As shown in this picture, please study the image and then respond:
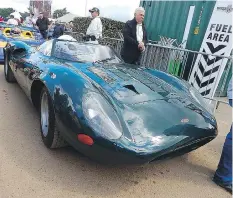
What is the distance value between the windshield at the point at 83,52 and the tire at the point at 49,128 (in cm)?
86

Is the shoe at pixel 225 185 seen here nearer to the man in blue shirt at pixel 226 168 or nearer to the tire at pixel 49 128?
the man in blue shirt at pixel 226 168

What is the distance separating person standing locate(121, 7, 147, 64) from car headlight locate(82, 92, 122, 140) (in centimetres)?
284

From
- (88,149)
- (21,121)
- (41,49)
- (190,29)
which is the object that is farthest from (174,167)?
(190,29)

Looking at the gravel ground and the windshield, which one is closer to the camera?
the gravel ground

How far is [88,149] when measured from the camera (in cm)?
215

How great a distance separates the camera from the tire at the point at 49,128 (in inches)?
100

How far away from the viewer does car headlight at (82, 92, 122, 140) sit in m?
2.11

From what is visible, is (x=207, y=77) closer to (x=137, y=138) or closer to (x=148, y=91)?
(x=148, y=91)

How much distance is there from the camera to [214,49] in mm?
5477

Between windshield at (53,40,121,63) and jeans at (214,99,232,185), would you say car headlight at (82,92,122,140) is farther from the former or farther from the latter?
windshield at (53,40,121,63)

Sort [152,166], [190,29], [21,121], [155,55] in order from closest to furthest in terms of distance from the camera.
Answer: [152,166]
[21,121]
[155,55]
[190,29]

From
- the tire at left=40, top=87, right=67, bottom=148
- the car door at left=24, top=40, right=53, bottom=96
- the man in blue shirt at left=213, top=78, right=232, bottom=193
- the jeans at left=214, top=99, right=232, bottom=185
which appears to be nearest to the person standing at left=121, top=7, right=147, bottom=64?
the car door at left=24, top=40, right=53, bottom=96

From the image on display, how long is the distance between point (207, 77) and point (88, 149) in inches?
158

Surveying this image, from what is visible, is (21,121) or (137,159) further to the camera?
(21,121)
